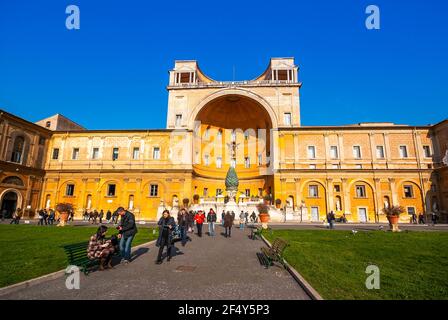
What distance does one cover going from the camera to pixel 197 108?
3853 centimetres

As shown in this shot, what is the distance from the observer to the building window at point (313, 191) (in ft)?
112

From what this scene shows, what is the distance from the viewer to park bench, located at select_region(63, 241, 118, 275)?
635 centimetres

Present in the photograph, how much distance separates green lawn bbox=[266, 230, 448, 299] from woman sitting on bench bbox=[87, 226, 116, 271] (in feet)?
18.3

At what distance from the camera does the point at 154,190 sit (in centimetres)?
3616

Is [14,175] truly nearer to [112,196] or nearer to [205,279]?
[112,196]

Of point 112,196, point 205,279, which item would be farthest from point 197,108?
point 205,279

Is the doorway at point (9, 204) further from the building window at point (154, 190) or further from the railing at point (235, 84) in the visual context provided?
the railing at point (235, 84)

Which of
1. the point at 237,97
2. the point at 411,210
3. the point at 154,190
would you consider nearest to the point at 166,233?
the point at 154,190

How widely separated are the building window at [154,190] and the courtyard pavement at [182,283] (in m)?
28.3

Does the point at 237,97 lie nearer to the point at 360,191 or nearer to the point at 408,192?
the point at 360,191

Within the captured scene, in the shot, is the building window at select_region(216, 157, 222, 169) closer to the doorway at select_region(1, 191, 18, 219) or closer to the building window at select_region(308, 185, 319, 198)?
the building window at select_region(308, 185, 319, 198)

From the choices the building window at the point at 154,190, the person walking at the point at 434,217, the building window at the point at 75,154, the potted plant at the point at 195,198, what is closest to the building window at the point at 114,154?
the building window at the point at 75,154

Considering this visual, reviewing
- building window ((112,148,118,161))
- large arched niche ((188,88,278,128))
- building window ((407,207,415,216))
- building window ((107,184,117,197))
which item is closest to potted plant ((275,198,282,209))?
large arched niche ((188,88,278,128))

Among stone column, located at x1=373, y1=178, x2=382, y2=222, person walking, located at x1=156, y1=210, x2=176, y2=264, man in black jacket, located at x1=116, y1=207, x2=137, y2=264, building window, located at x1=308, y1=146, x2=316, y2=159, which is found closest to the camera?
man in black jacket, located at x1=116, y1=207, x2=137, y2=264
